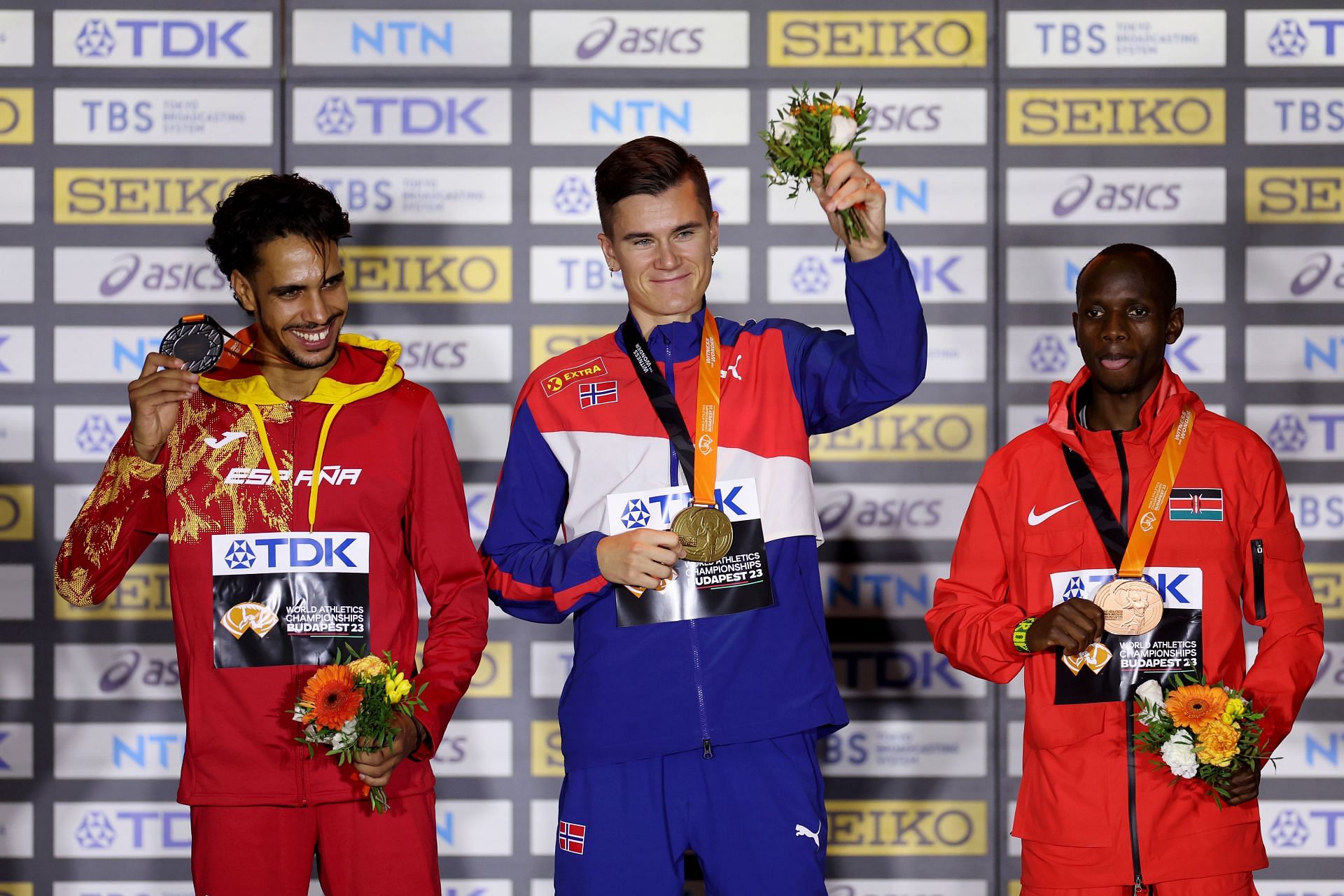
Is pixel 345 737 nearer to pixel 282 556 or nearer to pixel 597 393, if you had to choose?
pixel 282 556

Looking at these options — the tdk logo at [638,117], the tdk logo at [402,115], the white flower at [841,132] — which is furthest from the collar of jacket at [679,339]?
the tdk logo at [402,115]

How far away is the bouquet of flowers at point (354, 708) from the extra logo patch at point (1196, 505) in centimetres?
163

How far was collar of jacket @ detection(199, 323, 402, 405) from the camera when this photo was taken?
2809mm

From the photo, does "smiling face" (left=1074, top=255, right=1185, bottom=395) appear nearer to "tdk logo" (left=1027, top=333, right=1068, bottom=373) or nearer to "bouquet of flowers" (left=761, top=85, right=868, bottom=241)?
"bouquet of flowers" (left=761, top=85, right=868, bottom=241)

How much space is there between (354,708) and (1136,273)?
189 centimetres

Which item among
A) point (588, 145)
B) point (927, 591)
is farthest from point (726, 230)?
point (927, 591)

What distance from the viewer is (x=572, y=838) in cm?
252

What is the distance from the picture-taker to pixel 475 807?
169 inches

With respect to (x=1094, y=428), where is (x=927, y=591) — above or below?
below

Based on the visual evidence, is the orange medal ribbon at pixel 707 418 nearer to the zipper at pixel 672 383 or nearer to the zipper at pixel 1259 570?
the zipper at pixel 672 383

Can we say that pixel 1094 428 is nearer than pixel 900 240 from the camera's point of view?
Yes

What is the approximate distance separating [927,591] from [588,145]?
6.06ft

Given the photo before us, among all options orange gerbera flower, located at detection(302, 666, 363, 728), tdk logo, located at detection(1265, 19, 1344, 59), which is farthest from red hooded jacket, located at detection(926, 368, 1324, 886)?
tdk logo, located at detection(1265, 19, 1344, 59)

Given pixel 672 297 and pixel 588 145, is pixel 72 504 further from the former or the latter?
pixel 672 297
